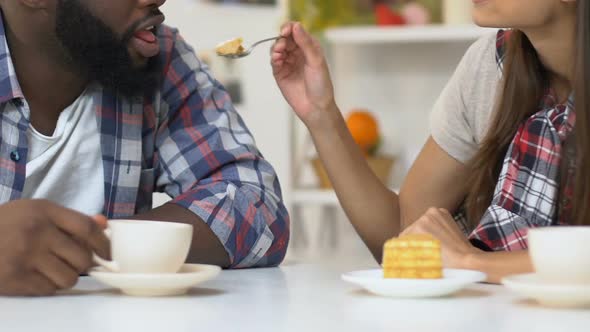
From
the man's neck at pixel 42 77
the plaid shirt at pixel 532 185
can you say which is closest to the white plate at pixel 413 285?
the plaid shirt at pixel 532 185

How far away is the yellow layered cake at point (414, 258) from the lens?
102 centimetres

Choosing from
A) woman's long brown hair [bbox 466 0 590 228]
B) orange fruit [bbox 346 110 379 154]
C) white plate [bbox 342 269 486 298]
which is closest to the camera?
white plate [bbox 342 269 486 298]

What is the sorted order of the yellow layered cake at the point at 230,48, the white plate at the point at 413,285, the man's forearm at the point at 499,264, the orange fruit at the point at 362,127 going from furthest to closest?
the orange fruit at the point at 362,127
the yellow layered cake at the point at 230,48
the man's forearm at the point at 499,264
the white plate at the point at 413,285

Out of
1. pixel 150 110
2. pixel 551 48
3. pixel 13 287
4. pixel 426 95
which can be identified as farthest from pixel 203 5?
pixel 13 287

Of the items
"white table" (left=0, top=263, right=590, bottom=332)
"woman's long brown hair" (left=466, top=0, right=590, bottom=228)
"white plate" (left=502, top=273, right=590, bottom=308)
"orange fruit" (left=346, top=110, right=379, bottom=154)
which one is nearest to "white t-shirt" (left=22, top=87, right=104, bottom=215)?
"white table" (left=0, top=263, right=590, bottom=332)

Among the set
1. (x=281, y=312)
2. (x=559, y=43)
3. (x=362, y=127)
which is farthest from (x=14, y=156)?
(x=362, y=127)

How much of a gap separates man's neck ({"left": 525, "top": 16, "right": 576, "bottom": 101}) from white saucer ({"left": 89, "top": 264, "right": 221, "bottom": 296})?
70cm

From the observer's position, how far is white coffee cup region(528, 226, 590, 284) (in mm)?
944

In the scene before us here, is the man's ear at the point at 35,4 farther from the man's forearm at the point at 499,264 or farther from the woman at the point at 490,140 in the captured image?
the man's forearm at the point at 499,264

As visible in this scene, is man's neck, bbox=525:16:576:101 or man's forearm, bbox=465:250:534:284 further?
man's neck, bbox=525:16:576:101

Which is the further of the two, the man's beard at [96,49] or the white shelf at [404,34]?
the white shelf at [404,34]

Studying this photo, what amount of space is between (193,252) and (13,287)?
0.39 metres

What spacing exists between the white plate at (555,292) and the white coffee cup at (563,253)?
10 mm

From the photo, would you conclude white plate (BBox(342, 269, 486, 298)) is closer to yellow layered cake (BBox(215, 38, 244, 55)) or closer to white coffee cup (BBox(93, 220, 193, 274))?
white coffee cup (BBox(93, 220, 193, 274))
